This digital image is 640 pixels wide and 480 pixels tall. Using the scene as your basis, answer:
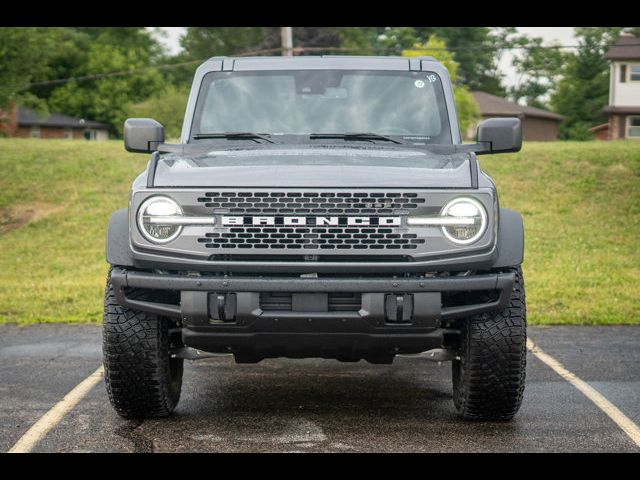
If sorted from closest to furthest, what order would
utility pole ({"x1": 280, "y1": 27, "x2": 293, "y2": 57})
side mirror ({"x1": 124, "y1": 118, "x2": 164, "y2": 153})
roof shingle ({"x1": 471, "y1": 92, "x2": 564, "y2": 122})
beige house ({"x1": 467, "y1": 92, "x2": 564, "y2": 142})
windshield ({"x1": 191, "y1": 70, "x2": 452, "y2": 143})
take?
side mirror ({"x1": 124, "y1": 118, "x2": 164, "y2": 153}), windshield ({"x1": 191, "y1": 70, "x2": 452, "y2": 143}), utility pole ({"x1": 280, "y1": 27, "x2": 293, "y2": 57}), roof shingle ({"x1": 471, "y1": 92, "x2": 564, "y2": 122}), beige house ({"x1": 467, "y1": 92, "x2": 564, "y2": 142})

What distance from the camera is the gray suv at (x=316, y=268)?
5465mm

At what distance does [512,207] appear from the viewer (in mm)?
23125

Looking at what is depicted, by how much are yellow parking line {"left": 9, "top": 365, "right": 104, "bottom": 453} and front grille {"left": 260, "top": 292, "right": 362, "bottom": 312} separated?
4.71ft

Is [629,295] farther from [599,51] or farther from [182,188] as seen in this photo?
[599,51]

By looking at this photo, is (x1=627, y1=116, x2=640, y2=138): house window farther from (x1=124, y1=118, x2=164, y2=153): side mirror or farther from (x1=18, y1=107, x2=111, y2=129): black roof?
(x1=124, y1=118, x2=164, y2=153): side mirror

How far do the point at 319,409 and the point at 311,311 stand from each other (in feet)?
4.61

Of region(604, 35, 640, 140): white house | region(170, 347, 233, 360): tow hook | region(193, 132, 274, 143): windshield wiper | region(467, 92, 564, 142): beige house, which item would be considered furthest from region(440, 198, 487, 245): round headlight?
region(467, 92, 564, 142): beige house

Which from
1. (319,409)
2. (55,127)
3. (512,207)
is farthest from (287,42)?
(55,127)

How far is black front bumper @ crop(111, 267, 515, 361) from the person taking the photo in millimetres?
5430

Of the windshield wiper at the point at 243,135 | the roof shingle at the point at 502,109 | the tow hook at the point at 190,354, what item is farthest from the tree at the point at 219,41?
the tow hook at the point at 190,354

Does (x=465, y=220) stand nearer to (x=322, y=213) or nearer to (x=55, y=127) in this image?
(x=322, y=213)

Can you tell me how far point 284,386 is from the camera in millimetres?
7562

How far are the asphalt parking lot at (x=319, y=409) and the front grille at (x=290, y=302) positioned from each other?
727 millimetres
